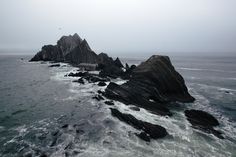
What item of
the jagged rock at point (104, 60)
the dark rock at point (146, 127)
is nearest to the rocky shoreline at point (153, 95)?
the dark rock at point (146, 127)

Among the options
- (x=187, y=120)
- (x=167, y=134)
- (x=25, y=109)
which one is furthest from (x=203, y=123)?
(x=25, y=109)

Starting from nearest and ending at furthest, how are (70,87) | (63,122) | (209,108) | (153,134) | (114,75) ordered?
(153,134), (63,122), (209,108), (70,87), (114,75)

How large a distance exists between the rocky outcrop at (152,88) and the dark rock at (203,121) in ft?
13.8

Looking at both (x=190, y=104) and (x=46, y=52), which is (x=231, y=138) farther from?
(x=46, y=52)

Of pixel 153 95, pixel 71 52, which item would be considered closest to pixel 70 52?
pixel 71 52

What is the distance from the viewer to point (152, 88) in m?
42.4

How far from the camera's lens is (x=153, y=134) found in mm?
25219

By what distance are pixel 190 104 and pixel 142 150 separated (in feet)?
77.8

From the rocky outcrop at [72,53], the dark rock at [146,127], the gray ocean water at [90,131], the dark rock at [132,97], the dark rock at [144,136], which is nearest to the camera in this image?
the gray ocean water at [90,131]

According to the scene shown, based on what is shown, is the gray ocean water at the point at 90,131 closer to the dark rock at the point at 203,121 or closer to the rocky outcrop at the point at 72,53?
the dark rock at the point at 203,121

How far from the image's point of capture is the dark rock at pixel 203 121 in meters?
28.5

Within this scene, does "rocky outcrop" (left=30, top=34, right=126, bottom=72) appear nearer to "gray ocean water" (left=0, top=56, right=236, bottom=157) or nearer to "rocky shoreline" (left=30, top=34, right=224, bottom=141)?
"rocky shoreline" (left=30, top=34, right=224, bottom=141)

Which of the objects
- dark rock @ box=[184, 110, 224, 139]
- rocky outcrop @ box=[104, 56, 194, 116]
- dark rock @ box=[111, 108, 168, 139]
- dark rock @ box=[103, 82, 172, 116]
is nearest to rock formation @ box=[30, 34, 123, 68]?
rocky outcrop @ box=[104, 56, 194, 116]

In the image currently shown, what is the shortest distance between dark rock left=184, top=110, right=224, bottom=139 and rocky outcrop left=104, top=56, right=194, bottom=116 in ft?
13.8
